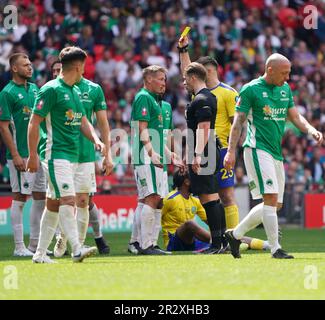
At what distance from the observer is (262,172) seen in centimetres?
1113

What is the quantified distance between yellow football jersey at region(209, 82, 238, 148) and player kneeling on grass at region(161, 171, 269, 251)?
3.34ft

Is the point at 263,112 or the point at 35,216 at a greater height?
the point at 263,112

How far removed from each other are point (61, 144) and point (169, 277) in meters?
2.31

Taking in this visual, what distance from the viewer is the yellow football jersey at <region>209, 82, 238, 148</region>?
13.2 meters

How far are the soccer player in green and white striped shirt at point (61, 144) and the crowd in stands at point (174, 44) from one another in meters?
8.98

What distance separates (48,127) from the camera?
10914mm

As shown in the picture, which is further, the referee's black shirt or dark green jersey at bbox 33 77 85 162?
the referee's black shirt

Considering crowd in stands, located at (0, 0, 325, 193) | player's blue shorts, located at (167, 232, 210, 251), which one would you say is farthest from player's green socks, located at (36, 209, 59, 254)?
crowd in stands, located at (0, 0, 325, 193)

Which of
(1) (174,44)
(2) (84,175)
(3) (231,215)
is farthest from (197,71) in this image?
(1) (174,44)

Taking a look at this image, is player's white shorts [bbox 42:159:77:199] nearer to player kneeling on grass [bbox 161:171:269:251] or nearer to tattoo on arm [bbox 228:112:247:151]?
tattoo on arm [bbox 228:112:247:151]

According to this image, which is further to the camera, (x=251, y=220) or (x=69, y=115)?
(x=251, y=220)

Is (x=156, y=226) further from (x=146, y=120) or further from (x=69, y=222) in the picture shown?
(x=69, y=222)

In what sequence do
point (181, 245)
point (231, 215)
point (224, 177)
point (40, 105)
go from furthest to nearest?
point (181, 245) → point (231, 215) → point (224, 177) → point (40, 105)

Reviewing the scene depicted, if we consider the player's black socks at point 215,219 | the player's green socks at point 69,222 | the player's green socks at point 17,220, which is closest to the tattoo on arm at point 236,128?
the player's black socks at point 215,219
